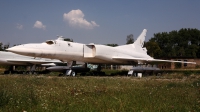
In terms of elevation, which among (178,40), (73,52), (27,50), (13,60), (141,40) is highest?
(178,40)

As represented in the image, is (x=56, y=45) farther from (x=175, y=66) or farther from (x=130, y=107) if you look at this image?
(x=175, y=66)

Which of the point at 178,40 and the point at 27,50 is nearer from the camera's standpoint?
the point at 27,50

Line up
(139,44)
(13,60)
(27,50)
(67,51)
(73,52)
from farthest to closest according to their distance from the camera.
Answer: (139,44) < (13,60) < (73,52) < (67,51) < (27,50)

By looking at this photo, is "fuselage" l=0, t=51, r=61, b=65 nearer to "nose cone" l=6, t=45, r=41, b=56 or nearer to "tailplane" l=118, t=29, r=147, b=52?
"nose cone" l=6, t=45, r=41, b=56

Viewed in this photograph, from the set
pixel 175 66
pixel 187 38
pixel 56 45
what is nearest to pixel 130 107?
pixel 56 45

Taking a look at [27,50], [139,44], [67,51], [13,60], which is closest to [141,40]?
[139,44]

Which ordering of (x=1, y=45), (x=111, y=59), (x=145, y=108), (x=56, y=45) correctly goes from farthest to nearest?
1. (x=1, y=45)
2. (x=111, y=59)
3. (x=56, y=45)
4. (x=145, y=108)

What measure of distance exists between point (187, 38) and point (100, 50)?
211 ft

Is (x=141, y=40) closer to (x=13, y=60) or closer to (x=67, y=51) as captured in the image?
(x=67, y=51)

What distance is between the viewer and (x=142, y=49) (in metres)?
32.7

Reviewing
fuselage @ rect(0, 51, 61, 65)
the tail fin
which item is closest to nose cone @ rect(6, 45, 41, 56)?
fuselage @ rect(0, 51, 61, 65)

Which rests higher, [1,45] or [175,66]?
[1,45]

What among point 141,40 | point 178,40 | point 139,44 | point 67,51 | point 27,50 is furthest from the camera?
point 178,40

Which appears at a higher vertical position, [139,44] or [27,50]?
[139,44]
